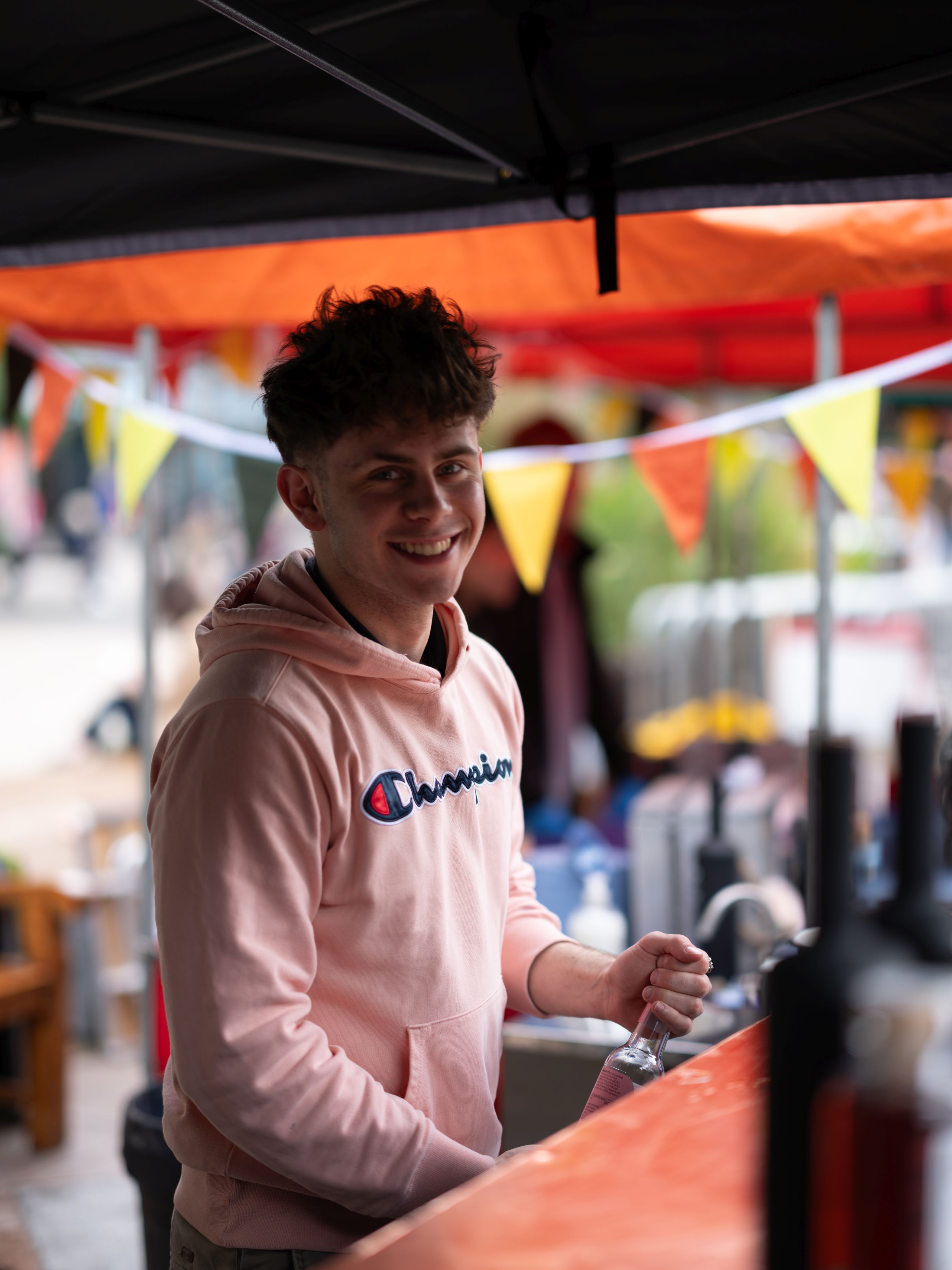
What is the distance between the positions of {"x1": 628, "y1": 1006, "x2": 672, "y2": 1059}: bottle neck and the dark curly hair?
753 mm

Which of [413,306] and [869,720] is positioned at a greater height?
[413,306]

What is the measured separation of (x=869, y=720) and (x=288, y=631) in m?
5.88

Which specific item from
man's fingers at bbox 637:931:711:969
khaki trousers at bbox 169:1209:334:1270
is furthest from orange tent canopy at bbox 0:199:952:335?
khaki trousers at bbox 169:1209:334:1270

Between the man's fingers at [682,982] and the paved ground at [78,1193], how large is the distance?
2.12 m

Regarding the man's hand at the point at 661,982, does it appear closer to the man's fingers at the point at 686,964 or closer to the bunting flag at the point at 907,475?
the man's fingers at the point at 686,964

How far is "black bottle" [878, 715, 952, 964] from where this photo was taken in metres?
0.73

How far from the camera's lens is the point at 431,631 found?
153 centimetres

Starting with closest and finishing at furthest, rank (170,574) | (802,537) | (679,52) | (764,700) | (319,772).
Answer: (319,772) → (679,52) → (764,700) → (170,574) → (802,537)

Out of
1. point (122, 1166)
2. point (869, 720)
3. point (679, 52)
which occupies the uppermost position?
point (679, 52)

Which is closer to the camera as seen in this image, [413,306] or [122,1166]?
[413,306]

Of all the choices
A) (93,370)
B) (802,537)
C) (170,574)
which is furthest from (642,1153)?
(802,537)

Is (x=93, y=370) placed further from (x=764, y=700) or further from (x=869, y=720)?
(x=869, y=720)

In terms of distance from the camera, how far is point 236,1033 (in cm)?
116

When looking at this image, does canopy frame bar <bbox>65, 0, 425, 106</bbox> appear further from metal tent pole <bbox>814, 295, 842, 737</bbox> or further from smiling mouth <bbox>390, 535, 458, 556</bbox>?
metal tent pole <bbox>814, 295, 842, 737</bbox>
